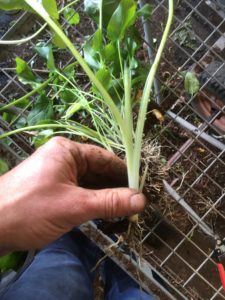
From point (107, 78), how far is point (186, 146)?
0.50 metres

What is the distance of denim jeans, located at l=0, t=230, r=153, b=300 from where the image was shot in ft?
3.05

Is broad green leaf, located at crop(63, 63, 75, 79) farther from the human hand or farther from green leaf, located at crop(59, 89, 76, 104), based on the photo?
the human hand

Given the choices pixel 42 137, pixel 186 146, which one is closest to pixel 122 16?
pixel 42 137

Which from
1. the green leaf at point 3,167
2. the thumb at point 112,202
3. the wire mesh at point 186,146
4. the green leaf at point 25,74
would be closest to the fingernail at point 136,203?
the thumb at point 112,202

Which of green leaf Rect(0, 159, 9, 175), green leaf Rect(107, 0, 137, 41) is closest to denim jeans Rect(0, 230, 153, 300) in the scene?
green leaf Rect(0, 159, 9, 175)

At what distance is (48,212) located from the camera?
0.66 meters

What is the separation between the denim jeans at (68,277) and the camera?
930mm

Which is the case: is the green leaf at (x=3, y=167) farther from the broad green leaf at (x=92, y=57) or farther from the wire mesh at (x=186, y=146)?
the broad green leaf at (x=92, y=57)

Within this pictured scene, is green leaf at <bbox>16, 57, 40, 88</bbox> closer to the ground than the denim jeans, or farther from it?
farther from it

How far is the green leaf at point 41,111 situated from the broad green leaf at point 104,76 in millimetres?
172

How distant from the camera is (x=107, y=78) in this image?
861 millimetres

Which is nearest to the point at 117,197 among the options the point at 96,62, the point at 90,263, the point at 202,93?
the point at 96,62

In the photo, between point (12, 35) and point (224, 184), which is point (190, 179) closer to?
point (224, 184)

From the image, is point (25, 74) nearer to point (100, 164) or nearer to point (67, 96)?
point (67, 96)
